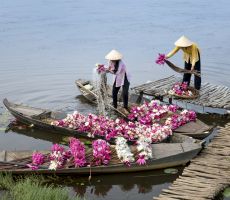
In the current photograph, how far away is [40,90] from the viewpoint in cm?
1248

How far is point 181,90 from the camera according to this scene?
10305 mm

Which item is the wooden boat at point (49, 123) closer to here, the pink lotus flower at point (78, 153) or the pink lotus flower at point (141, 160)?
the pink lotus flower at point (78, 153)

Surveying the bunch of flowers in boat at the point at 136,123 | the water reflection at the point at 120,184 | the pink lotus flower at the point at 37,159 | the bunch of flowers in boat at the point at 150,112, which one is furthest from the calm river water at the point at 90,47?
the bunch of flowers in boat at the point at 150,112

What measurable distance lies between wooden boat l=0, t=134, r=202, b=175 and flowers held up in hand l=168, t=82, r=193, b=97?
258cm

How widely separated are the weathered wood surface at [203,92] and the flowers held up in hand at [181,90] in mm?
163

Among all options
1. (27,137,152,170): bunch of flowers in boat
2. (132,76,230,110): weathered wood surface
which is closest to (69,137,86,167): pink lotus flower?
(27,137,152,170): bunch of flowers in boat

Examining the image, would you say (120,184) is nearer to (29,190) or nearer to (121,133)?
(121,133)

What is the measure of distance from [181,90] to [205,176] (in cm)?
374

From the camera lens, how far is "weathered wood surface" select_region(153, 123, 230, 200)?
6.27m

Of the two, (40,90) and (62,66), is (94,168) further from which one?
(62,66)

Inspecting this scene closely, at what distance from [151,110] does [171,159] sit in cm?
201

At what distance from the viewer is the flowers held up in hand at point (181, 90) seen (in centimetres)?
1016

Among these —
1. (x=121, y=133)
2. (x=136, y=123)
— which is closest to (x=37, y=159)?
(x=121, y=133)

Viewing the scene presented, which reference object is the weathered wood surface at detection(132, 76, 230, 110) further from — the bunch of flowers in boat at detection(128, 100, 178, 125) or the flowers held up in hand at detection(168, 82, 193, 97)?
the bunch of flowers in boat at detection(128, 100, 178, 125)
